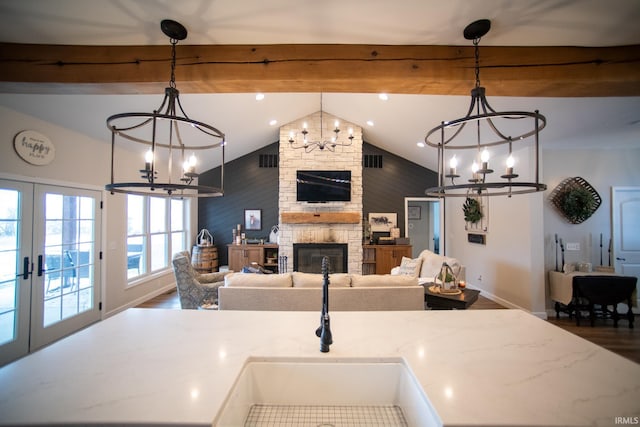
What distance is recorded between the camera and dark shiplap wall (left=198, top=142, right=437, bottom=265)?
6.63 meters

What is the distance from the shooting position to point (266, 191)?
6648 mm

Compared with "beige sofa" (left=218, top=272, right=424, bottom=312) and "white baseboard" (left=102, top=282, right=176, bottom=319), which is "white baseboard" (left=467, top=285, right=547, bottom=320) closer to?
"beige sofa" (left=218, top=272, right=424, bottom=312)

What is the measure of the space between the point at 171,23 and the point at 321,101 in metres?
4.06

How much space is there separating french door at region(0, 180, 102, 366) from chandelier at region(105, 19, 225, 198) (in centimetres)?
82

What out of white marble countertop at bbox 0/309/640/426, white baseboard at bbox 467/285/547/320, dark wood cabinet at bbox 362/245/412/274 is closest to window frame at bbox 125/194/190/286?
white marble countertop at bbox 0/309/640/426

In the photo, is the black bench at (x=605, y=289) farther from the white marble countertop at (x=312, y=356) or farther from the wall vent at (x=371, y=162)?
the wall vent at (x=371, y=162)

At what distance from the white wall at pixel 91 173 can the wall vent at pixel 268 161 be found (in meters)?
2.67

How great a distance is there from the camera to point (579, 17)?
1588 mm

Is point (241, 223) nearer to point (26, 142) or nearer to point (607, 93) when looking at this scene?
point (26, 142)

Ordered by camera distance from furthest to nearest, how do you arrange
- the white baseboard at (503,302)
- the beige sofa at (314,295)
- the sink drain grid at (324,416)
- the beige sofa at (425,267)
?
the beige sofa at (425,267), the white baseboard at (503,302), the beige sofa at (314,295), the sink drain grid at (324,416)

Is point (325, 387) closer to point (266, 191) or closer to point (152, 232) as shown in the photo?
point (152, 232)

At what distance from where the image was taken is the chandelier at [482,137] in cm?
119

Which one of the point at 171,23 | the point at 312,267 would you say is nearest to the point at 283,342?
the point at 171,23

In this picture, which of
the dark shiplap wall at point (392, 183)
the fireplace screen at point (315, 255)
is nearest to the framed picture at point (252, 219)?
the fireplace screen at point (315, 255)
